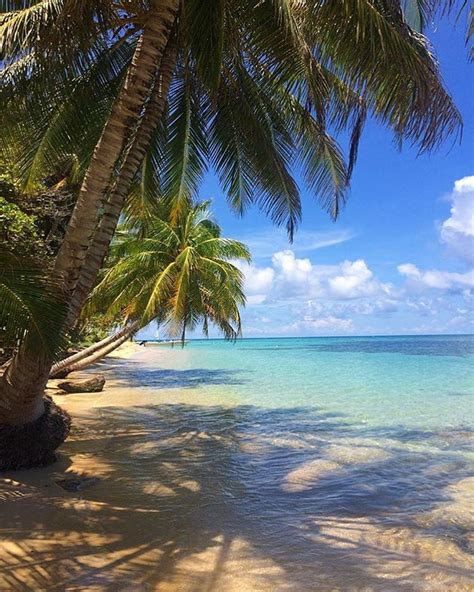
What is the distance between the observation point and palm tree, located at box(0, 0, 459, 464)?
5.77 meters

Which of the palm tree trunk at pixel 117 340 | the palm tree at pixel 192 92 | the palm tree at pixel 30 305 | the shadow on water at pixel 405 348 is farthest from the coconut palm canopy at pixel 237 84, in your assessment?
the shadow on water at pixel 405 348

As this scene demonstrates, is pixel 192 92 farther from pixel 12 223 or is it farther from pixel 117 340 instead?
pixel 117 340

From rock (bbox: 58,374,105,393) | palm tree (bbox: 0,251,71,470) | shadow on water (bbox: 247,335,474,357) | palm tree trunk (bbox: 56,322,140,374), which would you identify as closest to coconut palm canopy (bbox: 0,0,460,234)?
palm tree (bbox: 0,251,71,470)

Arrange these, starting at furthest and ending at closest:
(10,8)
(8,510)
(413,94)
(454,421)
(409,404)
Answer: (409,404) < (454,421) < (10,8) < (413,94) < (8,510)

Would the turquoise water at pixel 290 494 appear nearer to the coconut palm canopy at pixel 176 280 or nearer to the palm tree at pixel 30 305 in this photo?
the palm tree at pixel 30 305

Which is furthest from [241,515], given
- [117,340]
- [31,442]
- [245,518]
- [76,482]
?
[117,340]

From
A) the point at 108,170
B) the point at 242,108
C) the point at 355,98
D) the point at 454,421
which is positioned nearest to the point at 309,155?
the point at 242,108

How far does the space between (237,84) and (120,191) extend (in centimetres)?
310

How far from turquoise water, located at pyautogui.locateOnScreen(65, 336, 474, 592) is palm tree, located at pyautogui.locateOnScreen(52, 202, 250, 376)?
3.04m

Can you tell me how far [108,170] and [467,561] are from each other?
563 centimetres

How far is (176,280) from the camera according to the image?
15125 millimetres

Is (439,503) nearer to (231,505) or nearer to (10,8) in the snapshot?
(231,505)

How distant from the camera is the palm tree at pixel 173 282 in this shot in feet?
49.0

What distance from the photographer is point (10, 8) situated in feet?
23.9
